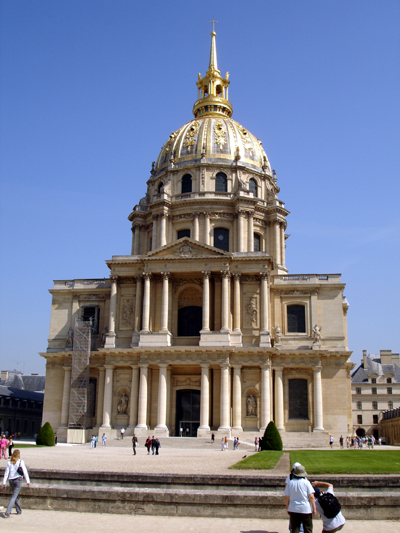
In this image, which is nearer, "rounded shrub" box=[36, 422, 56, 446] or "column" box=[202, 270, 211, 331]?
"rounded shrub" box=[36, 422, 56, 446]

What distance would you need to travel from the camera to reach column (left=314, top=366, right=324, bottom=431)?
49312mm

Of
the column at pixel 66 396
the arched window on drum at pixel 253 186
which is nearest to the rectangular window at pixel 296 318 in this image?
the arched window on drum at pixel 253 186

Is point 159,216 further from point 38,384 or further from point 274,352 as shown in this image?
point 38,384

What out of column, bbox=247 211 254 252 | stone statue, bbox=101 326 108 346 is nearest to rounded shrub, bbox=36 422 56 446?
stone statue, bbox=101 326 108 346

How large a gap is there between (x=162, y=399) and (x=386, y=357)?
56.6m

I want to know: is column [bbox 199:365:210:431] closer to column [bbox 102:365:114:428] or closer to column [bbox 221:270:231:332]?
column [bbox 221:270:231:332]

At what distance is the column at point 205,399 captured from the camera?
152ft

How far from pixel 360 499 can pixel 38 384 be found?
81968 millimetres

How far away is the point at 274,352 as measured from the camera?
161ft

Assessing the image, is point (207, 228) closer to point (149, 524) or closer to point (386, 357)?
point (386, 357)

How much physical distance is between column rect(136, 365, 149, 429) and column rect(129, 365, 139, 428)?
94 cm

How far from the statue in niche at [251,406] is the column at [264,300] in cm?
575

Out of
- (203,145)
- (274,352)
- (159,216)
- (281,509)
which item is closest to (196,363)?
(274,352)

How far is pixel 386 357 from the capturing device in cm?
9338
